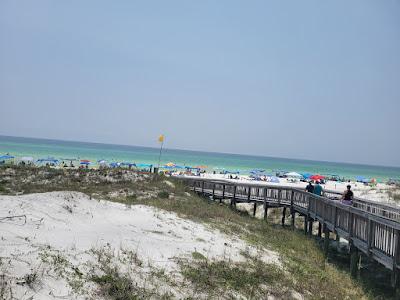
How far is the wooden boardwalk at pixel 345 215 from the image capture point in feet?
34.9

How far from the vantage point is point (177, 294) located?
785cm

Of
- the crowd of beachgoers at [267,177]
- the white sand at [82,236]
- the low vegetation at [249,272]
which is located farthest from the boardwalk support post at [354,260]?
the crowd of beachgoers at [267,177]

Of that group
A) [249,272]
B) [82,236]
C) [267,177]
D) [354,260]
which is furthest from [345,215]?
[267,177]

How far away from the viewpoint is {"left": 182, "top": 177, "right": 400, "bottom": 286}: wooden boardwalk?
Answer: 34.9ft

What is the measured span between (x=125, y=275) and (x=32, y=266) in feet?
6.10

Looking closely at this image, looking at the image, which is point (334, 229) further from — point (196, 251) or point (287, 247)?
point (196, 251)

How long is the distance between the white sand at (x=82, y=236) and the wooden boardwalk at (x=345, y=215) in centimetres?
311

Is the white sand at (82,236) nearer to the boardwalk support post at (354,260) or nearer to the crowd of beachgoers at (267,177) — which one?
the boardwalk support post at (354,260)

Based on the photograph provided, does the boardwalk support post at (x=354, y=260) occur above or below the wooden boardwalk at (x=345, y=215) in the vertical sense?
below

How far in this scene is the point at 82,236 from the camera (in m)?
10.1

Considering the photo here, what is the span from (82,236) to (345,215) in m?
9.90

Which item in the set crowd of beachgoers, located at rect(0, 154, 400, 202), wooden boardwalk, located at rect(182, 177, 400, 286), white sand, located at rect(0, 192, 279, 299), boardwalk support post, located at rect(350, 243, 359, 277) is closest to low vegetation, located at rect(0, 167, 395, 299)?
boardwalk support post, located at rect(350, 243, 359, 277)

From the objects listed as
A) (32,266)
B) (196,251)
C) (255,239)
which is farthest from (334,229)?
(32,266)

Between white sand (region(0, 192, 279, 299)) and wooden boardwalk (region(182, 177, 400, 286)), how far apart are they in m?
3.11
